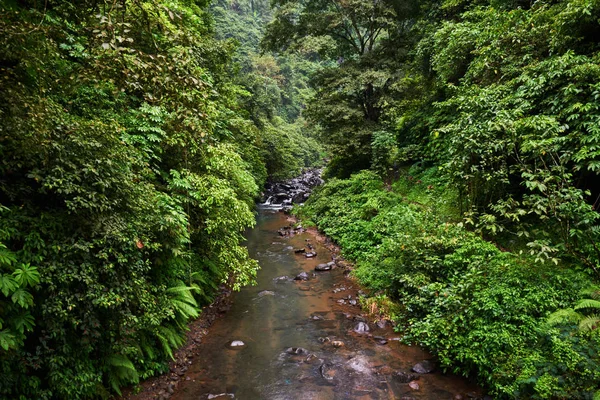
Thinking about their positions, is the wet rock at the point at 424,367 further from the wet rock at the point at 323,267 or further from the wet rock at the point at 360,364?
the wet rock at the point at 323,267

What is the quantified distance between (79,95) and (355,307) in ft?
27.9

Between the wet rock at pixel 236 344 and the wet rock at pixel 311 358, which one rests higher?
the wet rock at pixel 236 344

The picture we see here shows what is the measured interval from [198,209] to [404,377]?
612cm

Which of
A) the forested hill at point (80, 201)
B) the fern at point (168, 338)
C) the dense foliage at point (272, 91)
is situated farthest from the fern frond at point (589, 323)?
the dense foliage at point (272, 91)

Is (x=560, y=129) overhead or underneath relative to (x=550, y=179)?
overhead

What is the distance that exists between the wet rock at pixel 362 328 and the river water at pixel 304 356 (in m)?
0.13

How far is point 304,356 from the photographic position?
7211mm

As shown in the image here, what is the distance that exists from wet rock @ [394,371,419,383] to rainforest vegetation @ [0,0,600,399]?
0.70 meters

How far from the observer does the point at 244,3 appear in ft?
235

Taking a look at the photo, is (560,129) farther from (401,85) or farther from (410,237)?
(401,85)

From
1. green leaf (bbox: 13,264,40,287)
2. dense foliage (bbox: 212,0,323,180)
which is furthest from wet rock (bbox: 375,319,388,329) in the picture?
dense foliage (bbox: 212,0,323,180)

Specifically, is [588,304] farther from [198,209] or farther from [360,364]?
[198,209]

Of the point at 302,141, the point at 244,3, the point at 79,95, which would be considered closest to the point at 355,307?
the point at 79,95

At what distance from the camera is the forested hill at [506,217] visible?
17.2 feet
